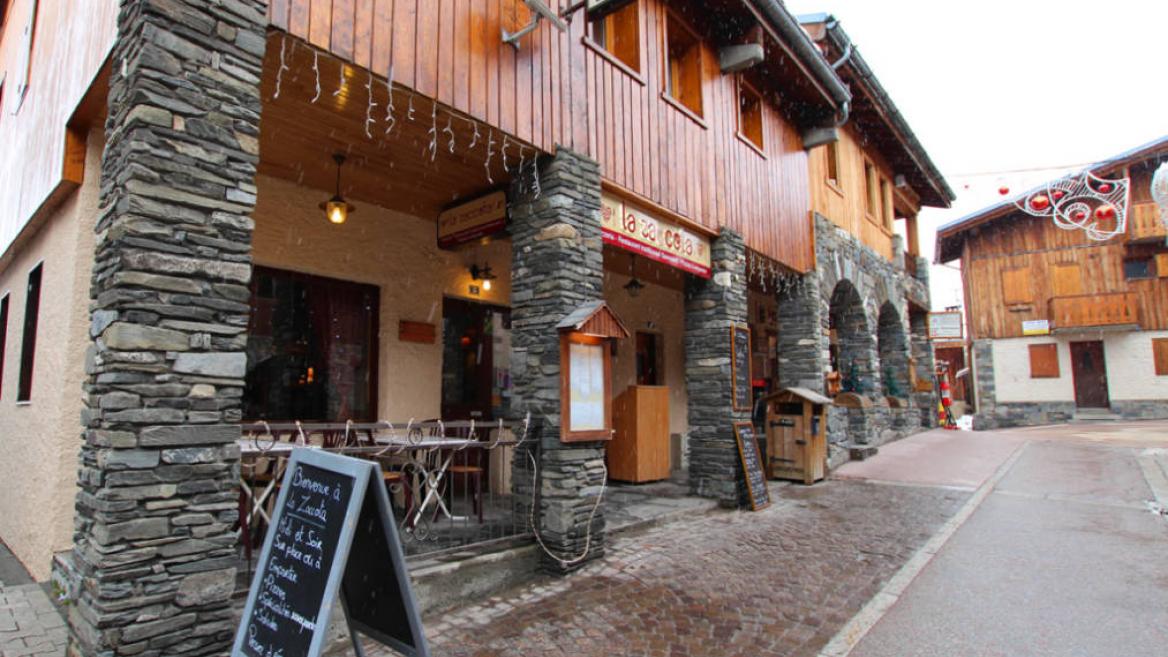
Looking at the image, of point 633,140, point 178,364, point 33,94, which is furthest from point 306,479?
point 33,94

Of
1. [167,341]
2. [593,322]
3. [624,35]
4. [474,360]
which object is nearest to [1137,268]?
[624,35]

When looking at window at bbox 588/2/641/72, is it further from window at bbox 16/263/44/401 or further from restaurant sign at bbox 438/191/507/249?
window at bbox 16/263/44/401

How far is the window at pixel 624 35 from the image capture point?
274 inches

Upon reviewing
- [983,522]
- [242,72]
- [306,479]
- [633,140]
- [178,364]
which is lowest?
[983,522]

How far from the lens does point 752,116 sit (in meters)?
9.68

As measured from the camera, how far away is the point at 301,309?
6.46 metres

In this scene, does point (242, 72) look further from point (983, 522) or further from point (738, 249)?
point (983, 522)

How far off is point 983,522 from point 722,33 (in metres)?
6.70

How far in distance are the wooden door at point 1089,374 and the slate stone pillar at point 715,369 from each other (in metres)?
19.4

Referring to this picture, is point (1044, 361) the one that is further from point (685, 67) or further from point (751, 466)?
point (685, 67)

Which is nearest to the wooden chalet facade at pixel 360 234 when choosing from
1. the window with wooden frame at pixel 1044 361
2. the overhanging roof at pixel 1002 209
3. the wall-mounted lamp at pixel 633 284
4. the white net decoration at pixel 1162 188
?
the wall-mounted lamp at pixel 633 284

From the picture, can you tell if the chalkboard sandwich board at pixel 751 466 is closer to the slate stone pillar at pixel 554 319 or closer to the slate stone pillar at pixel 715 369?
the slate stone pillar at pixel 715 369

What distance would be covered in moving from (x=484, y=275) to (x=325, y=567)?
5.64m

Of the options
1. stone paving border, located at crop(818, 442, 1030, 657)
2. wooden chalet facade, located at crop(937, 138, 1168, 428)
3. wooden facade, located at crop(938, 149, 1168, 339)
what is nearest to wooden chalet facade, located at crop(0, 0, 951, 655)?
stone paving border, located at crop(818, 442, 1030, 657)
